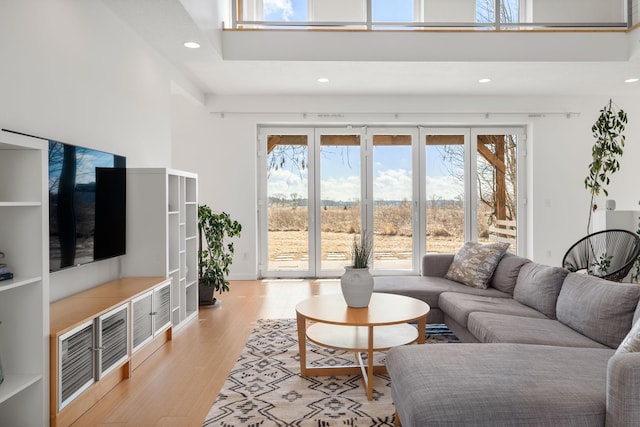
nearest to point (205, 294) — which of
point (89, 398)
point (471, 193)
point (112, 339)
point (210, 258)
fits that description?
point (210, 258)

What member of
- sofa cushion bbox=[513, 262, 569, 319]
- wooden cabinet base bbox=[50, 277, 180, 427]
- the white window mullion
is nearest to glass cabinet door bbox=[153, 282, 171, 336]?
wooden cabinet base bbox=[50, 277, 180, 427]

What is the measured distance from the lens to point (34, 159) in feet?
6.44

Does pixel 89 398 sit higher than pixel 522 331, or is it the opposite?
pixel 522 331

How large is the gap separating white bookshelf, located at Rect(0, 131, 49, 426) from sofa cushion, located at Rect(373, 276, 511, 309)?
2.43 metres

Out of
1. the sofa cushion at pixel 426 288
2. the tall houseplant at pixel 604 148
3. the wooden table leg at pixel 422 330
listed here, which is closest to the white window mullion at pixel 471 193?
the tall houseplant at pixel 604 148

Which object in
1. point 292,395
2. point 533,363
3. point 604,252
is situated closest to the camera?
point 533,363

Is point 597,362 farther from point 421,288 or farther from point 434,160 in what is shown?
point 434,160

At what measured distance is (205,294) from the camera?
466 cm

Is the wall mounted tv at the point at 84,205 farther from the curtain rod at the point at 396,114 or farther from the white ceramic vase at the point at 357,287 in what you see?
the curtain rod at the point at 396,114

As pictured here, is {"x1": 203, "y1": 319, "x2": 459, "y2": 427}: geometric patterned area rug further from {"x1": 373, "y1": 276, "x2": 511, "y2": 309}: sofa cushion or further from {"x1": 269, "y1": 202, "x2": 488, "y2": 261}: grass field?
{"x1": 269, "y1": 202, "x2": 488, "y2": 261}: grass field

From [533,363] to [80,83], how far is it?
329 cm

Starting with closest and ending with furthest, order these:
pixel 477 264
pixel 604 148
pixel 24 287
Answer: pixel 24 287 → pixel 477 264 → pixel 604 148

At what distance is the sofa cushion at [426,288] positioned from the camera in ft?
11.5

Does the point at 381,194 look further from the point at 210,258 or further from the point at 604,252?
the point at 604,252
